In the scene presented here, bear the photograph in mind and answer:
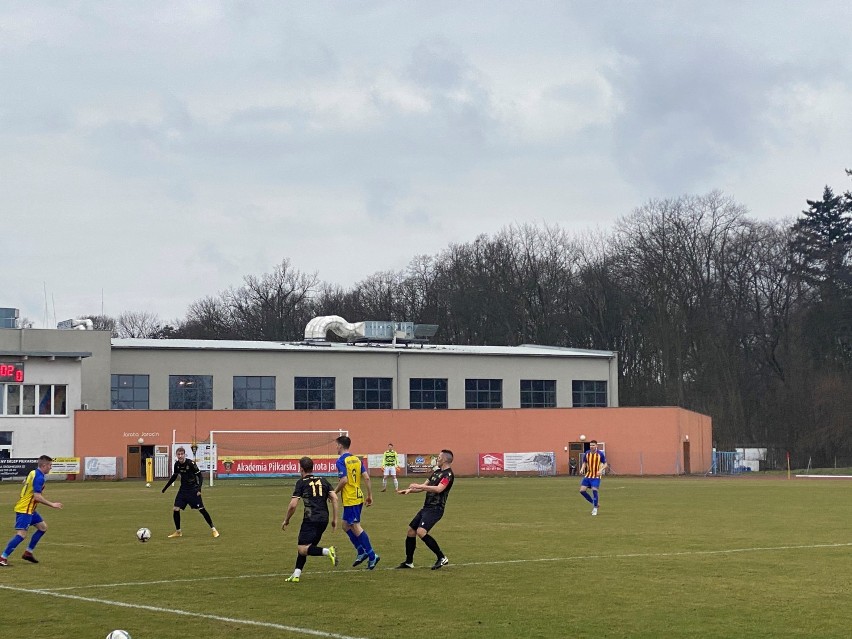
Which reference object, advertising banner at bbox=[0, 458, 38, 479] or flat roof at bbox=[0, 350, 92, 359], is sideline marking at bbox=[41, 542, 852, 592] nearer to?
advertising banner at bbox=[0, 458, 38, 479]

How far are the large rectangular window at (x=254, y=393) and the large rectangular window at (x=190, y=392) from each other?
6.36ft

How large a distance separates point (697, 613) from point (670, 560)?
5.81 m

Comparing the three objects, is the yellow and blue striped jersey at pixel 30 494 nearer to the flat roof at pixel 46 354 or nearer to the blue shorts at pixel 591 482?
the blue shorts at pixel 591 482

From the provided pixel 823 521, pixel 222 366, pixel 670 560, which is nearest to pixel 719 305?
pixel 222 366

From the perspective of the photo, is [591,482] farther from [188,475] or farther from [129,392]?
[129,392]

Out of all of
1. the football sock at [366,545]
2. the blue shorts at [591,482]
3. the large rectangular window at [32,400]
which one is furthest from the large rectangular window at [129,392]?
the football sock at [366,545]

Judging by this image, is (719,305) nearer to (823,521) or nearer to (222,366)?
(222,366)

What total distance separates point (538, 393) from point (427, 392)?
29.6 ft

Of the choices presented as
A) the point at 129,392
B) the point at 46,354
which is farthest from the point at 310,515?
the point at 129,392

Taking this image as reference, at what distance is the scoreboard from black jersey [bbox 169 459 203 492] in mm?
44014

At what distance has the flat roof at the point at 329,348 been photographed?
256 ft

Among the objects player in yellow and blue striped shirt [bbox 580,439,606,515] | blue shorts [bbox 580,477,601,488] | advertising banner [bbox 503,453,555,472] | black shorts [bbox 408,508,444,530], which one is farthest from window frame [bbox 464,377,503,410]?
black shorts [bbox 408,508,444,530]

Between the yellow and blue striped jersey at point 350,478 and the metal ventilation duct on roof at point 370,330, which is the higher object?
the metal ventilation duct on roof at point 370,330

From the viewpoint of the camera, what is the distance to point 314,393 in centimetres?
8088
